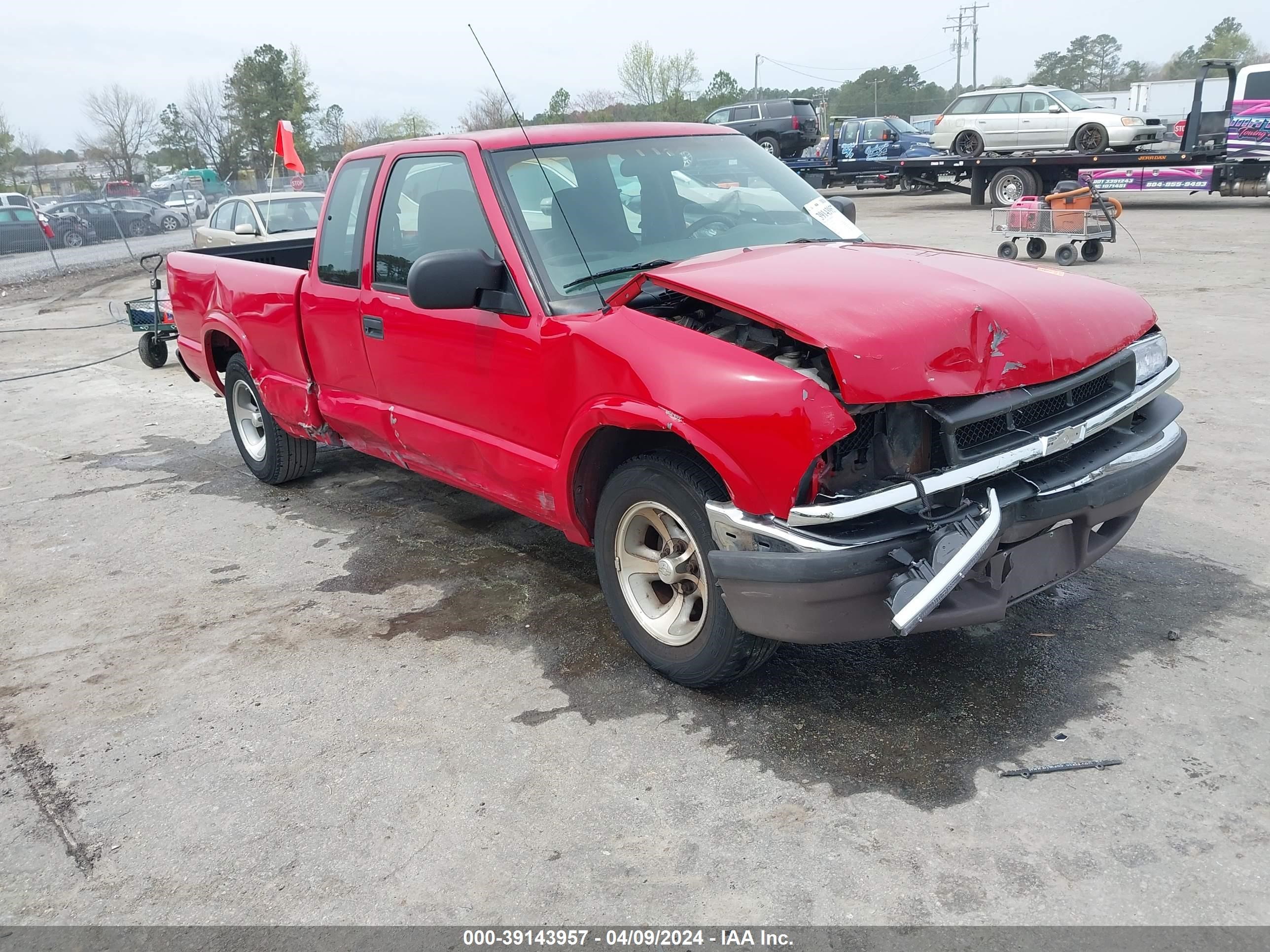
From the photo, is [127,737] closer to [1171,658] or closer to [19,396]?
[1171,658]

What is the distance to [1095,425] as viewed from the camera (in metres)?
3.35

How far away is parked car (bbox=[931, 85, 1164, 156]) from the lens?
21.9 metres

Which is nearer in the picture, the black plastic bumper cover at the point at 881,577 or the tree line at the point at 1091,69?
the black plastic bumper cover at the point at 881,577

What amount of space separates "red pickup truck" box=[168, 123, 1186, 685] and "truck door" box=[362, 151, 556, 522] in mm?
14

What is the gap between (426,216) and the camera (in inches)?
175

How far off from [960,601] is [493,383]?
201 cm

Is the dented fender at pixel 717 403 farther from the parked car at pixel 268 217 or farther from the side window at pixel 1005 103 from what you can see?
the side window at pixel 1005 103

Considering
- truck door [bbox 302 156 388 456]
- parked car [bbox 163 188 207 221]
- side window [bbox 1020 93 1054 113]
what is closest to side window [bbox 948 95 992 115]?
side window [bbox 1020 93 1054 113]

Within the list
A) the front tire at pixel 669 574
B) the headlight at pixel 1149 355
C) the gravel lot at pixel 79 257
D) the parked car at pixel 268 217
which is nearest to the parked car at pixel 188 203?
the gravel lot at pixel 79 257

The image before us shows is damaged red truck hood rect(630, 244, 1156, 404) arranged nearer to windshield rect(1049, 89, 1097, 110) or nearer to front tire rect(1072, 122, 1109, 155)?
front tire rect(1072, 122, 1109, 155)

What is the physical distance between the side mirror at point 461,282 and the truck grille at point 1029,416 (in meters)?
1.71

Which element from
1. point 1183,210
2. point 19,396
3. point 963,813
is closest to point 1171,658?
point 963,813

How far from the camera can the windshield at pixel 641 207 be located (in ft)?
12.8

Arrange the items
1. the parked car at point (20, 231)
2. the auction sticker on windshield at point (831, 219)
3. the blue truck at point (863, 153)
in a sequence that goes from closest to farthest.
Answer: the auction sticker on windshield at point (831, 219) → the parked car at point (20, 231) → the blue truck at point (863, 153)
